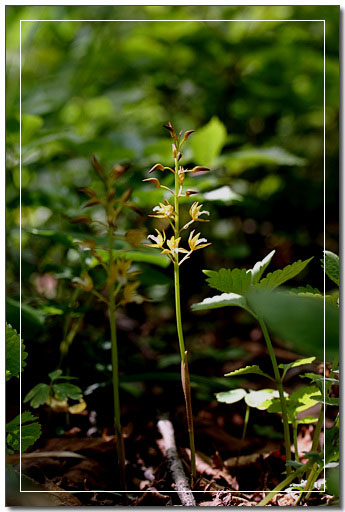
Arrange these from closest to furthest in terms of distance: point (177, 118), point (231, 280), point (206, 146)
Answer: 1. point (231, 280)
2. point (206, 146)
3. point (177, 118)

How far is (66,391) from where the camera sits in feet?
2.41

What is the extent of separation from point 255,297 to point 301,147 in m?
1.14

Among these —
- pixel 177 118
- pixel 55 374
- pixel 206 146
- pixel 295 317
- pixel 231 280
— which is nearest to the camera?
pixel 295 317

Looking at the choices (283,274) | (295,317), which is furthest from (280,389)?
(295,317)

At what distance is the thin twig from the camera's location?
0.69 metres

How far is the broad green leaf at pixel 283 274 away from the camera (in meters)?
0.64

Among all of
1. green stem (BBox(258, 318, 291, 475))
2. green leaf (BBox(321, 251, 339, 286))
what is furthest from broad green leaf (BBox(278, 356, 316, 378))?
green leaf (BBox(321, 251, 339, 286))

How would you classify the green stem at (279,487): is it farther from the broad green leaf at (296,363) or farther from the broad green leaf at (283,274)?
the broad green leaf at (283,274)

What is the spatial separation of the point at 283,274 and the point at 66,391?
0.36 metres

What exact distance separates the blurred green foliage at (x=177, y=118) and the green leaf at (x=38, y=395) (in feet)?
0.54

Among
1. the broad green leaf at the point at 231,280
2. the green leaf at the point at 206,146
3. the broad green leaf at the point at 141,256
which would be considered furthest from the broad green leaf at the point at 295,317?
the green leaf at the point at 206,146

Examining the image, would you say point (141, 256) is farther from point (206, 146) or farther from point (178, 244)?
point (206, 146)

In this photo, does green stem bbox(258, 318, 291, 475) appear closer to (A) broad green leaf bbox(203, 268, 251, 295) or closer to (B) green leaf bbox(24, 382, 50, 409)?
(A) broad green leaf bbox(203, 268, 251, 295)

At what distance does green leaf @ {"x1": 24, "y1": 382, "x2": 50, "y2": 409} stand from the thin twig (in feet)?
0.63
